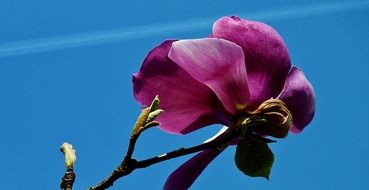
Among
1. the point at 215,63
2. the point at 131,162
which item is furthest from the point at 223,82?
the point at 131,162

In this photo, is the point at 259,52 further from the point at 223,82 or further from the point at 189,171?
the point at 189,171

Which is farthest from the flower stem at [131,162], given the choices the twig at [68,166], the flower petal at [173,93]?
the flower petal at [173,93]

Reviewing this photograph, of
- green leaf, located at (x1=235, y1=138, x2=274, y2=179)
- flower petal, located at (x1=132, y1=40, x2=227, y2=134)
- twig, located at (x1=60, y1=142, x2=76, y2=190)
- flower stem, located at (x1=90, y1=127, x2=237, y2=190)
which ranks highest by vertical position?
flower petal, located at (x1=132, y1=40, x2=227, y2=134)

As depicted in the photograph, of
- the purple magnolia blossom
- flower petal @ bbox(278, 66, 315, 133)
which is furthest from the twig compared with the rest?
flower petal @ bbox(278, 66, 315, 133)

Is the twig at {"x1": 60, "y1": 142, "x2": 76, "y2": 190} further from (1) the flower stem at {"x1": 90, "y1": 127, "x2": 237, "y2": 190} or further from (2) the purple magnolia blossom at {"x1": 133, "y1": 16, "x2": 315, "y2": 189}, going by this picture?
(2) the purple magnolia blossom at {"x1": 133, "y1": 16, "x2": 315, "y2": 189}

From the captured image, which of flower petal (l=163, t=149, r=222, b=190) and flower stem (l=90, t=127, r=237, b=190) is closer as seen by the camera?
flower stem (l=90, t=127, r=237, b=190)

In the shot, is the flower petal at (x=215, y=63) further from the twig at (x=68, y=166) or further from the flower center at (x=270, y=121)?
the twig at (x=68, y=166)
